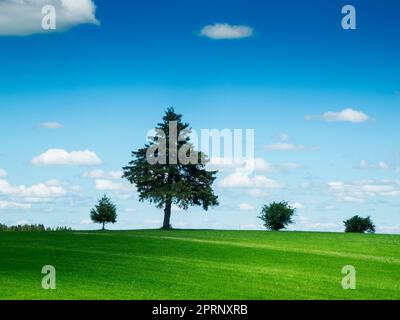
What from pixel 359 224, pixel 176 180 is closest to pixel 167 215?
pixel 176 180

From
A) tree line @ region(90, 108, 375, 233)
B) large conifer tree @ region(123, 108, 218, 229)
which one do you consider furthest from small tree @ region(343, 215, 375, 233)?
large conifer tree @ region(123, 108, 218, 229)

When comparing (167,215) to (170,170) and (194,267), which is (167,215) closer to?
(170,170)

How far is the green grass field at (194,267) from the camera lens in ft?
88.1

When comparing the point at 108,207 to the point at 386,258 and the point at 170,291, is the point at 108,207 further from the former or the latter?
the point at 170,291

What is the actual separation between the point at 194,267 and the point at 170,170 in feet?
129

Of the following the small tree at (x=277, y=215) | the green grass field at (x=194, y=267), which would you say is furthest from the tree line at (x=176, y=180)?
the green grass field at (x=194, y=267)

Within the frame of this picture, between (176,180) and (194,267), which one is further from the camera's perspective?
(176,180)

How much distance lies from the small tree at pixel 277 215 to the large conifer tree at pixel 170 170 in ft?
18.3

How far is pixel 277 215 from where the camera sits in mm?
72250

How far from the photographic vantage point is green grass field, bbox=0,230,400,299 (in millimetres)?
26844

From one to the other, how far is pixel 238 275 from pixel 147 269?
14.1 feet

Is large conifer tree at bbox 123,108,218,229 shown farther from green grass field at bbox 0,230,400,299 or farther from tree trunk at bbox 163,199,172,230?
green grass field at bbox 0,230,400,299

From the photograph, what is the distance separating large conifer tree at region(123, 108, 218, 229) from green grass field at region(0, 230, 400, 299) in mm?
19583
